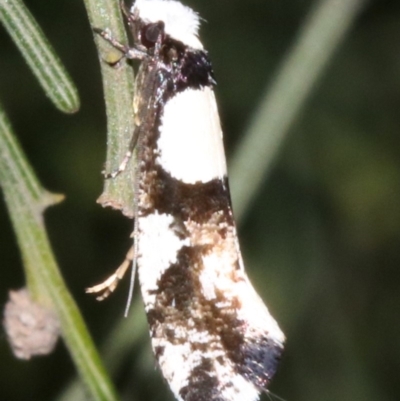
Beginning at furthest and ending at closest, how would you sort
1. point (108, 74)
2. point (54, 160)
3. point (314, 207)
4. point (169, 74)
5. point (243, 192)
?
point (54, 160)
point (314, 207)
point (243, 192)
point (169, 74)
point (108, 74)

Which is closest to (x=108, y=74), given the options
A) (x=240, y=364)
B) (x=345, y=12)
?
(x=240, y=364)

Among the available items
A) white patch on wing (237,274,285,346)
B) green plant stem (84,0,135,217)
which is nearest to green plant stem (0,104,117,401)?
green plant stem (84,0,135,217)

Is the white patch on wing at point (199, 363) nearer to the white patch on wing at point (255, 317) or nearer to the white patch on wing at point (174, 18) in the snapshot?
the white patch on wing at point (255, 317)

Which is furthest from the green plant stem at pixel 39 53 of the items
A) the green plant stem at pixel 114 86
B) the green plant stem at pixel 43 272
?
the green plant stem at pixel 43 272

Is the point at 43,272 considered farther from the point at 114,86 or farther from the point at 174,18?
the point at 174,18

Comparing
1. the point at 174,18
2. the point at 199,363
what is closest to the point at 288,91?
the point at 174,18

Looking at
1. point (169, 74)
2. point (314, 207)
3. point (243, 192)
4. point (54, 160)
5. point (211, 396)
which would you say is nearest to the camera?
point (211, 396)

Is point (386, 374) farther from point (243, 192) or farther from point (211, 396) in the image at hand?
point (211, 396)
